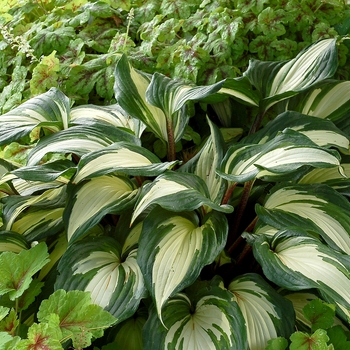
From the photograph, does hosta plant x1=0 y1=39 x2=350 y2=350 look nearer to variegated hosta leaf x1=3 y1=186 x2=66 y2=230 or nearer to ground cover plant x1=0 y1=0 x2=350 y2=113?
variegated hosta leaf x1=3 y1=186 x2=66 y2=230

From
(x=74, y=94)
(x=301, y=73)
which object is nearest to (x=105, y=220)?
(x=74, y=94)

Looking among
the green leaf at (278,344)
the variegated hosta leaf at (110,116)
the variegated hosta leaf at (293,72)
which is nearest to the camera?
the green leaf at (278,344)

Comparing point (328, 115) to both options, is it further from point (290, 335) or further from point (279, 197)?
point (290, 335)

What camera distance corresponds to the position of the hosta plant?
78 centimetres

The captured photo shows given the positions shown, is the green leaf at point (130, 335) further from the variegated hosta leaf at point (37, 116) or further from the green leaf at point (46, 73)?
the green leaf at point (46, 73)

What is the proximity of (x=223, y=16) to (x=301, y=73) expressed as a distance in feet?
1.08

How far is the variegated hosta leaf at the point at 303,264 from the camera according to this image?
0.72 metres

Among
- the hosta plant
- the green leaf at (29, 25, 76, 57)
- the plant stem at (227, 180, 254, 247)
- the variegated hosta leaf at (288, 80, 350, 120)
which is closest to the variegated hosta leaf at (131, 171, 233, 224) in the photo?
the hosta plant

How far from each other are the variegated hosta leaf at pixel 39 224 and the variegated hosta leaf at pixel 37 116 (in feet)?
0.65

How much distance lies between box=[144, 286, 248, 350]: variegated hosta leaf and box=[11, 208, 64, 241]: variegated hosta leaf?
33 centimetres

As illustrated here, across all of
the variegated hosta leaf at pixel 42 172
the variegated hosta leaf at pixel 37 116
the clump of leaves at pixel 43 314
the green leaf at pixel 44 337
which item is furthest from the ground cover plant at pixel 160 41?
the green leaf at pixel 44 337

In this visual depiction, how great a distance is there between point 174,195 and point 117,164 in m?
0.16

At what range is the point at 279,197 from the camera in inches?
37.0

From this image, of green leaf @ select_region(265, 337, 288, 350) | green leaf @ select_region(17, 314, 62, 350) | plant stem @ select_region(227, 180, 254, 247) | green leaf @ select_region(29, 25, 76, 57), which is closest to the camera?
green leaf @ select_region(17, 314, 62, 350)
